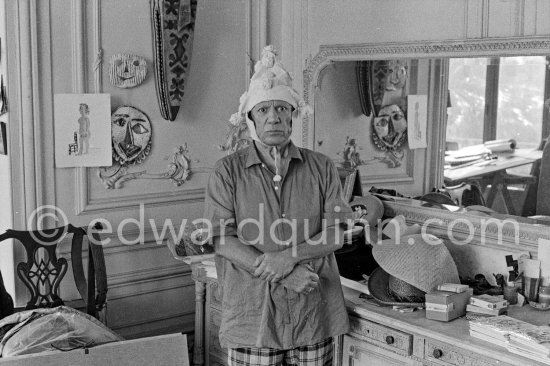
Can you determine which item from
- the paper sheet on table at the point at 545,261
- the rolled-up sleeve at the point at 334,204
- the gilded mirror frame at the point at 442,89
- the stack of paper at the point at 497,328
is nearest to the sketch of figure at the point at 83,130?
the gilded mirror frame at the point at 442,89

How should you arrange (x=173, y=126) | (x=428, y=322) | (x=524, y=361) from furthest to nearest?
1. (x=173, y=126)
2. (x=428, y=322)
3. (x=524, y=361)

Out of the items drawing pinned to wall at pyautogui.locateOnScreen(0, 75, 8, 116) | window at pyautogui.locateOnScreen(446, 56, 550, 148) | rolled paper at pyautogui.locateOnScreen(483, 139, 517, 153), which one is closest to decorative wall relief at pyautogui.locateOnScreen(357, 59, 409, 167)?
window at pyautogui.locateOnScreen(446, 56, 550, 148)

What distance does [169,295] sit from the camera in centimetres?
409

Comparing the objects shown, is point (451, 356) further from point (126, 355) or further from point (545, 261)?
point (126, 355)

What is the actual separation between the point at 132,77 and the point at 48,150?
562mm

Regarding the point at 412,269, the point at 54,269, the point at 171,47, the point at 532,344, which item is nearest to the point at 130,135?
the point at 171,47

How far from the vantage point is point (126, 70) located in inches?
147

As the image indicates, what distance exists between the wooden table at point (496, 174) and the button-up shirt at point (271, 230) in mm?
695

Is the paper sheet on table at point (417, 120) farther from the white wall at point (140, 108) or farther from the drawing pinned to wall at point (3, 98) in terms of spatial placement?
the drawing pinned to wall at point (3, 98)

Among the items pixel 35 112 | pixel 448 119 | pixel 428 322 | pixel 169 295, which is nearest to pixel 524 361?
pixel 428 322

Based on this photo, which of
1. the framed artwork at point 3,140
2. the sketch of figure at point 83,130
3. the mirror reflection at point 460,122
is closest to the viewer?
the mirror reflection at point 460,122

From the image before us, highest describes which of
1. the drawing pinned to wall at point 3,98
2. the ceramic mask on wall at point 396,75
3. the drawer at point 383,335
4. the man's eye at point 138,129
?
the ceramic mask on wall at point 396,75

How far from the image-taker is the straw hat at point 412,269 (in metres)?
3.00

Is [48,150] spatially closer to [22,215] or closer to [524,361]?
[22,215]
